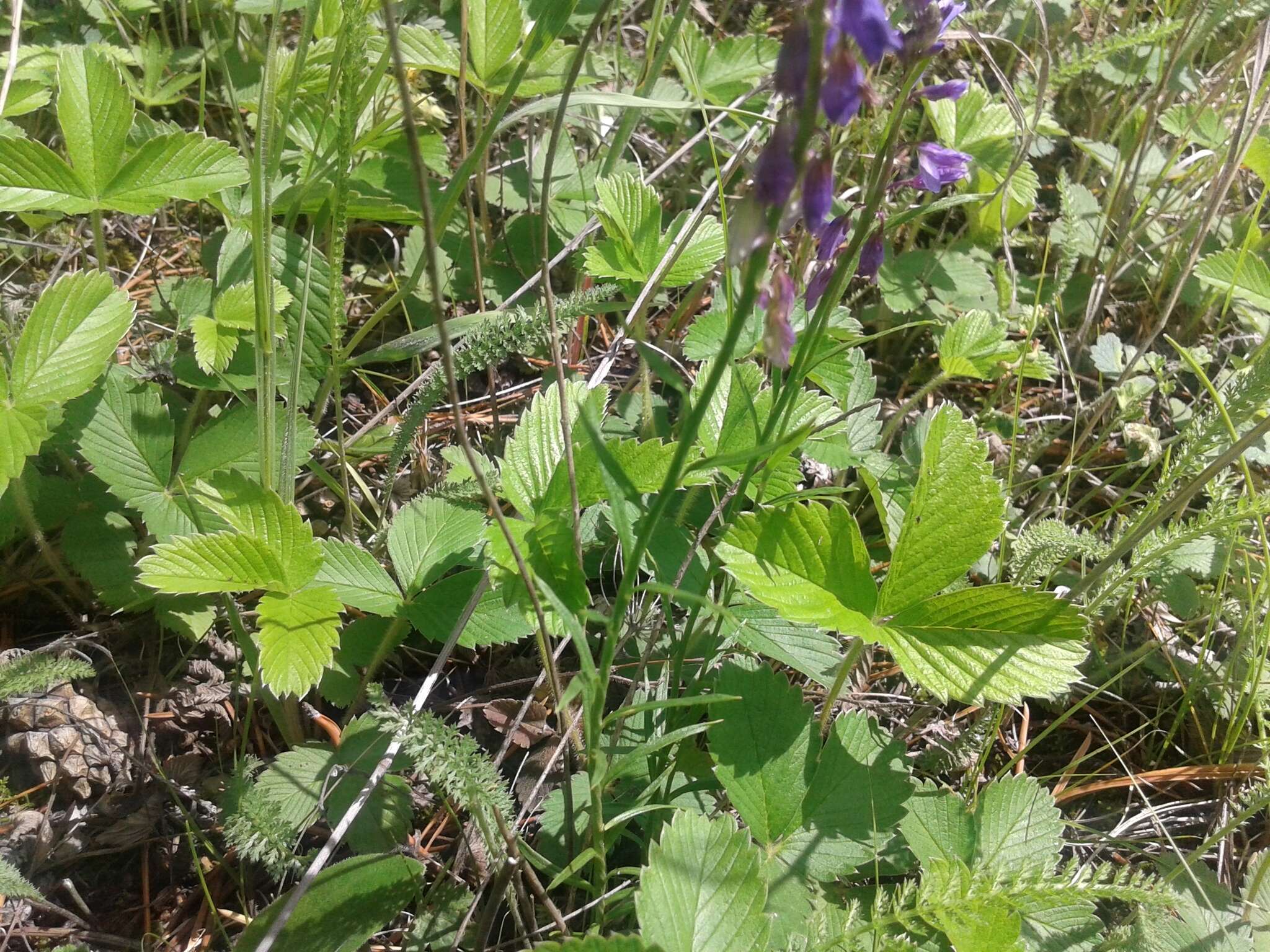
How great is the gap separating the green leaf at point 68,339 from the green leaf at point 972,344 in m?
1.95

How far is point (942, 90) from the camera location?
139 cm

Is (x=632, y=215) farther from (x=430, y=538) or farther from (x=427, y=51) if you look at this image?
(x=430, y=538)

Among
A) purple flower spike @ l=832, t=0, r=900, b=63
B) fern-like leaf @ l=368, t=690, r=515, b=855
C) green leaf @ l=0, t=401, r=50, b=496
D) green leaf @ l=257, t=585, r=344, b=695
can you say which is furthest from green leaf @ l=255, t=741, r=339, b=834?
purple flower spike @ l=832, t=0, r=900, b=63

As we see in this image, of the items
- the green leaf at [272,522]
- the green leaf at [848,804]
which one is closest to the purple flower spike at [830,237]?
the green leaf at [848,804]

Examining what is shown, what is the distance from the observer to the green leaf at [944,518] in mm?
1634

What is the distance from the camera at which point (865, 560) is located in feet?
5.55

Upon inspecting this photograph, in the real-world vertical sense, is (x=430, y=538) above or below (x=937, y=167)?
below

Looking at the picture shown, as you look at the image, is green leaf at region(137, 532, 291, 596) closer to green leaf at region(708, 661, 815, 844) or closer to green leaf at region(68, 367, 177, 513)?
green leaf at region(68, 367, 177, 513)

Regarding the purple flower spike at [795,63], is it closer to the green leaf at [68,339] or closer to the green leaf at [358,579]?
the green leaf at [358,579]

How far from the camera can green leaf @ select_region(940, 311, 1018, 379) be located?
2.37 m

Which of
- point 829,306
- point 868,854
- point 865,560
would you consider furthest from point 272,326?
point 868,854

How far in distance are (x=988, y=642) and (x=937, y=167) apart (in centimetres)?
84

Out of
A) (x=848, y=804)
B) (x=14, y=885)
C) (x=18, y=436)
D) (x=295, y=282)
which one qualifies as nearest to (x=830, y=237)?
(x=848, y=804)

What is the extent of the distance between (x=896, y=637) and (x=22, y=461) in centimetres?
164
